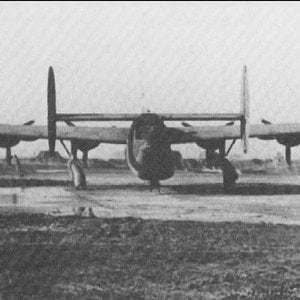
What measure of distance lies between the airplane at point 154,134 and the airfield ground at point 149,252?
5307 millimetres

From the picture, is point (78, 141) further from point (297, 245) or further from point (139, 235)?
point (297, 245)

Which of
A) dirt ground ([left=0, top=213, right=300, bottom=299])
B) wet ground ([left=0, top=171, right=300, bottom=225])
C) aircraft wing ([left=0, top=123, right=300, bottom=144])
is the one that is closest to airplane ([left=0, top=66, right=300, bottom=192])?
aircraft wing ([left=0, top=123, right=300, bottom=144])

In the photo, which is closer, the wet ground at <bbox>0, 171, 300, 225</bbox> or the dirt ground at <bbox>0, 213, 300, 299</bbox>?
the dirt ground at <bbox>0, 213, 300, 299</bbox>

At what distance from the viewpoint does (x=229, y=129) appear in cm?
2956

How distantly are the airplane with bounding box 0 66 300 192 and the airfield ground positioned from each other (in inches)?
209

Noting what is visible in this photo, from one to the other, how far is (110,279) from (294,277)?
2.90 metres

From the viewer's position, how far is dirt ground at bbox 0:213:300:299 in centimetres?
786

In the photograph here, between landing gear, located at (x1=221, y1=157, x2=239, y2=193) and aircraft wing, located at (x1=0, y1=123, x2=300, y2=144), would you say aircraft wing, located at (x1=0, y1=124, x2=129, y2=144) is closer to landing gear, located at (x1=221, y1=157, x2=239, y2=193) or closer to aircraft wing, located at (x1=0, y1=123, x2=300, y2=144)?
aircraft wing, located at (x1=0, y1=123, x2=300, y2=144)

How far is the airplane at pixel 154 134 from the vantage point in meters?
23.8

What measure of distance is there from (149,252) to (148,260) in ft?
2.44

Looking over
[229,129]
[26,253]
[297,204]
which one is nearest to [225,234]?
[26,253]

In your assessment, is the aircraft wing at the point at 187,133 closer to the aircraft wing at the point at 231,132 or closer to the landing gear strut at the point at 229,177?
the aircraft wing at the point at 231,132

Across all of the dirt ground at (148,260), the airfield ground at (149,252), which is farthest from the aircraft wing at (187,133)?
the dirt ground at (148,260)

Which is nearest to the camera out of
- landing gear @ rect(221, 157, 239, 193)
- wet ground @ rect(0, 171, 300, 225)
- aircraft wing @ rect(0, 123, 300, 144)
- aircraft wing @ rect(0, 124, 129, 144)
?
wet ground @ rect(0, 171, 300, 225)
